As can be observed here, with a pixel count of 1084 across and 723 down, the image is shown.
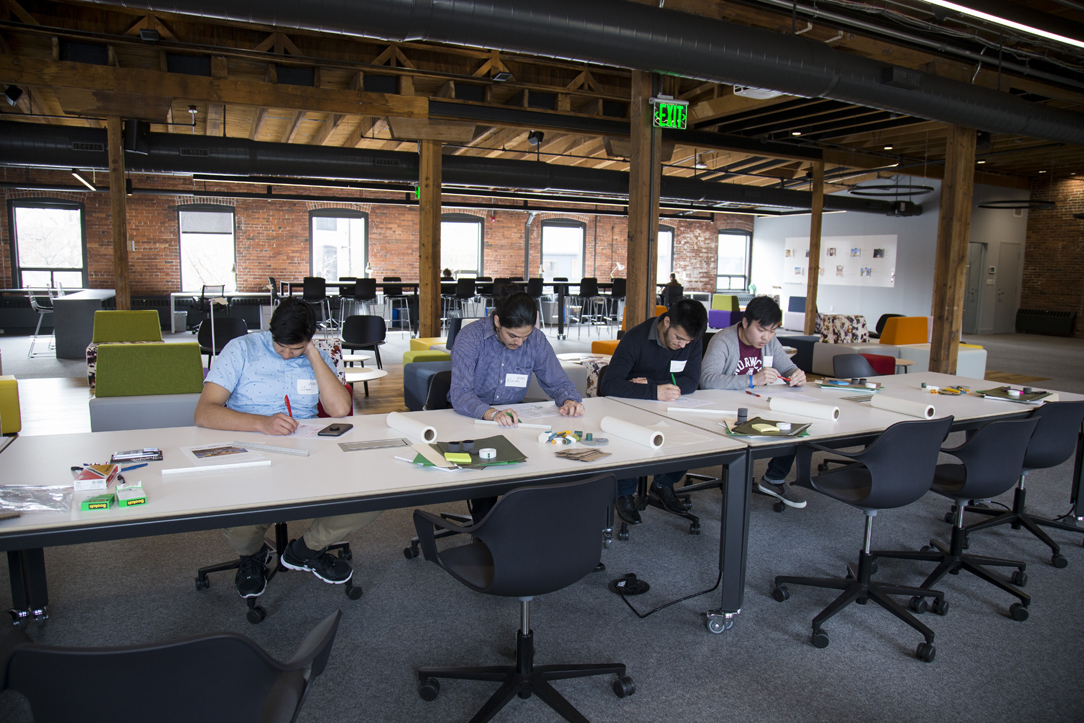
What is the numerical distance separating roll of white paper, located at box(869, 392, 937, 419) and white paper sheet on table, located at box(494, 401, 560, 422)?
170cm

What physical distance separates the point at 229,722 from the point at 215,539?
2624 millimetres

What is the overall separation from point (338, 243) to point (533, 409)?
43.8ft

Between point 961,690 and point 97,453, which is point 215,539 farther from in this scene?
point 961,690

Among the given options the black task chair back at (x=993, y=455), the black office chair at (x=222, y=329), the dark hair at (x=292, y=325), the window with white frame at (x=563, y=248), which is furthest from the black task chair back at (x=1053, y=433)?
the window with white frame at (x=563, y=248)

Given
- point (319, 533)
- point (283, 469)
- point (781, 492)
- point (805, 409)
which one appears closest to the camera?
point (283, 469)

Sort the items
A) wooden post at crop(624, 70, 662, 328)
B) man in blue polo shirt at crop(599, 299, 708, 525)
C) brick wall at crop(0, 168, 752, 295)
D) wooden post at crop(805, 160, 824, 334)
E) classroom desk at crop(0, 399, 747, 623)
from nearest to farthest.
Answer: classroom desk at crop(0, 399, 747, 623) → man in blue polo shirt at crop(599, 299, 708, 525) → wooden post at crop(624, 70, 662, 328) → wooden post at crop(805, 160, 824, 334) → brick wall at crop(0, 168, 752, 295)

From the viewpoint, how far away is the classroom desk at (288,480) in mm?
1751

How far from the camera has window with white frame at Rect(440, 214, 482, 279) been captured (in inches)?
642

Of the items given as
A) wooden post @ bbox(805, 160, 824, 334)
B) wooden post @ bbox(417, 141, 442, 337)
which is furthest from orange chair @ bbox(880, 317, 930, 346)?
wooden post @ bbox(417, 141, 442, 337)

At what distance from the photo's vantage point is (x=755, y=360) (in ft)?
13.4

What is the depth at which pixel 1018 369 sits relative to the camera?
975 cm

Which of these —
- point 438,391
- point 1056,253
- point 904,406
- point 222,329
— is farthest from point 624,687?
point 1056,253

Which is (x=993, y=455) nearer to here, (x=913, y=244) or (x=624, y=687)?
(x=624, y=687)

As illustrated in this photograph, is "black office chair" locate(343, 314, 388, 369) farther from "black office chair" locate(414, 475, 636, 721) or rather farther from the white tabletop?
"black office chair" locate(414, 475, 636, 721)
